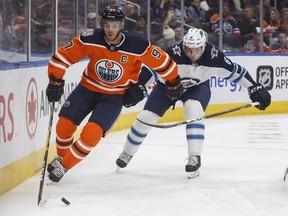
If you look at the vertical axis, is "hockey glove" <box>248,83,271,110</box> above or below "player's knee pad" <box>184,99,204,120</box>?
above

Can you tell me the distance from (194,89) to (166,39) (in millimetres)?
4235

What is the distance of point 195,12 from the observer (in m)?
10.0

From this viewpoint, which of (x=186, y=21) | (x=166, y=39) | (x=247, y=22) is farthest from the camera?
(x=247, y=22)

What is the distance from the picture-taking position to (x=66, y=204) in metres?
4.11

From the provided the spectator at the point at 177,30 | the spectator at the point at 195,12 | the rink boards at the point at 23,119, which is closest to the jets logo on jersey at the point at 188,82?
Answer: the rink boards at the point at 23,119

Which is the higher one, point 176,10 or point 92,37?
point 92,37

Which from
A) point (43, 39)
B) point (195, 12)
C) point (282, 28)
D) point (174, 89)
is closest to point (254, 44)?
point (282, 28)

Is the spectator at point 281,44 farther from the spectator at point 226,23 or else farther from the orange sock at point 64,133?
the orange sock at point 64,133

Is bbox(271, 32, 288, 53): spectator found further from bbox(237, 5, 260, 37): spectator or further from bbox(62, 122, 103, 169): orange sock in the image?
bbox(62, 122, 103, 169): orange sock

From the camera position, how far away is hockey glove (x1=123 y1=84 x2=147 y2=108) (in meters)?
4.90

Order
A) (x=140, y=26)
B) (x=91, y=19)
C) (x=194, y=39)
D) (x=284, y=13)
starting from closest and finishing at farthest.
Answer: (x=194, y=39), (x=91, y=19), (x=140, y=26), (x=284, y=13)

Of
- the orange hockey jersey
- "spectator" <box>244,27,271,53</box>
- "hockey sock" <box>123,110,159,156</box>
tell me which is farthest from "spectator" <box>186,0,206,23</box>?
the orange hockey jersey

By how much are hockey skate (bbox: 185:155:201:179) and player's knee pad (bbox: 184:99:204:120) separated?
27 centimetres

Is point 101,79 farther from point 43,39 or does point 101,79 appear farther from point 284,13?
point 284,13
